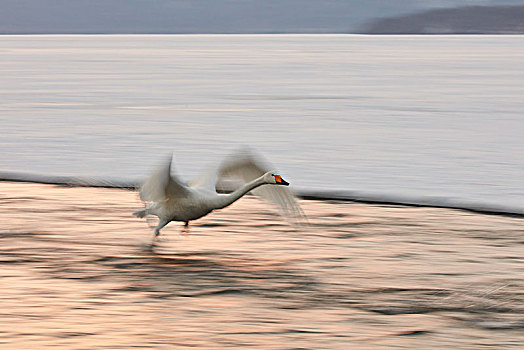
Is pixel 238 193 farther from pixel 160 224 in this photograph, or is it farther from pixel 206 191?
pixel 160 224

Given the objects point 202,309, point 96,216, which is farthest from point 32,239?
point 202,309

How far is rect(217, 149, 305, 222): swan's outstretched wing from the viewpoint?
29.8 ft

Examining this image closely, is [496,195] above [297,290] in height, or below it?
above

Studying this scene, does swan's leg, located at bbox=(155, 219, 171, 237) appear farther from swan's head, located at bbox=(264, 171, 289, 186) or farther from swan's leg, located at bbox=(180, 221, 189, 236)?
swan's head, located at bbox=(264, 171, 289, 186)

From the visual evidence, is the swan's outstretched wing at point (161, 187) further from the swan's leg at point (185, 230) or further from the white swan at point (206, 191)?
the swan's leg at point (185, 230)

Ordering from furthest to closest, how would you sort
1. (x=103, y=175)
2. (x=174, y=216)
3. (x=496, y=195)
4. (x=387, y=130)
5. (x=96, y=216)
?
1. (x=387, y=130)
2. (x=103, y=175)
3. (x=496, y=195)
4. (x=96, y=216)
5. (x=174, y=216)

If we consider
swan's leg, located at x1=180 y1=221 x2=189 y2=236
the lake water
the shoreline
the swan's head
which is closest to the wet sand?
swan's leg, located at x1=180 y1=221 x2=189 y2=236

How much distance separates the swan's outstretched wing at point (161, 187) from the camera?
830 centimetres

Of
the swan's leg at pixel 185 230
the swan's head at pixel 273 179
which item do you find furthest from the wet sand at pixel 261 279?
the swan's head at pixel 273 179

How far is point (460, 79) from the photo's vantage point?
38219 mm

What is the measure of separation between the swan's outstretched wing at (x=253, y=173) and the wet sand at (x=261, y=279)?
358 mm

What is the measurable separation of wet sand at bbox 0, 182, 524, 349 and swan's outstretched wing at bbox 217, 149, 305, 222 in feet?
1.18

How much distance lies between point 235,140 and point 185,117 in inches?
190

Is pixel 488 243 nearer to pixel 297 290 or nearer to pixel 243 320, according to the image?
pixel 297 290
